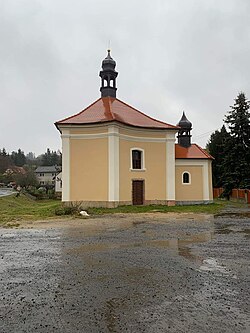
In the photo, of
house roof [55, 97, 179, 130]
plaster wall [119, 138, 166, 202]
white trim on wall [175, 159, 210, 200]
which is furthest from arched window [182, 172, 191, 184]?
house roof [55, 97, 179, 130]

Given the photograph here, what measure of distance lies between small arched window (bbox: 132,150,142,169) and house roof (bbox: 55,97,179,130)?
202 centimetres

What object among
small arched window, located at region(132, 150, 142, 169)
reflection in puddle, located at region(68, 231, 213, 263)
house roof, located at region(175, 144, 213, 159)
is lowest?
reflection in puddle, located at region(68, 231, 213, 263)

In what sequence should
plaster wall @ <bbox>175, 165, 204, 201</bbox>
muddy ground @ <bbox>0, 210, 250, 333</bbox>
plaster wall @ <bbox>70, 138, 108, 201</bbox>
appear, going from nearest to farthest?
1. muddy ground @ <bbox>0, 210, 250, 333</bbox>
2. plaster wall @ <bbox>70, 138, 108, 201</bbox>
3. plaster wall @ <bbox>175, 165, 204, 201</bbox>

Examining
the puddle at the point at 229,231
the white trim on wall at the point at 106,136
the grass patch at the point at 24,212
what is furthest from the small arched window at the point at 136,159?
the puddle at the point at 229,231

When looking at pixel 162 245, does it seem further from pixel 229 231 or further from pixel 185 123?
pixel 185 123

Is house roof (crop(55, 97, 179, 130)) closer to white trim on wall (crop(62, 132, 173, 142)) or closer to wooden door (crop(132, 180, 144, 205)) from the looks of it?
white trim on wall (crop(62, 132, 173, 142))

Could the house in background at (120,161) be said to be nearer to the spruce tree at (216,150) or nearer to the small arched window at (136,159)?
the small arched window at (136,159)

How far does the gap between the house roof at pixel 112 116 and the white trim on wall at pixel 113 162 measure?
936mm

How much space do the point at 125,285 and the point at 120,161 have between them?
17173 millimetres

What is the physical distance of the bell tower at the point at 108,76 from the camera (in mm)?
26533

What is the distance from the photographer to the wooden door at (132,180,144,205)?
22.6 meters

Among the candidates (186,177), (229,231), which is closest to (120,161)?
(186,177)

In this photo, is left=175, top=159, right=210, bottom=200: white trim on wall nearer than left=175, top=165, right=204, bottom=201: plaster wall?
No

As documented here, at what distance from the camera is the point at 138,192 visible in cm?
2277
